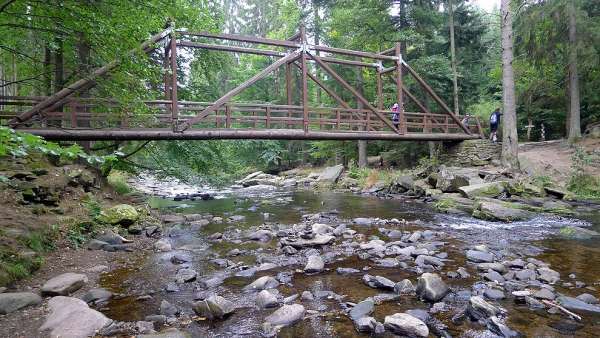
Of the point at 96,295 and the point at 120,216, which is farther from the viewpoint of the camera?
the point at 120,216

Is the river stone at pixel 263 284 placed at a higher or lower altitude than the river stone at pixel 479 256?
lower

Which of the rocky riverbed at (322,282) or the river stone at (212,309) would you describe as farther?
the river stone at (212,309)

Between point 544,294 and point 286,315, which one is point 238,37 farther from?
point 544,294

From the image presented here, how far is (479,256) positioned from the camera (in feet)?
23.7

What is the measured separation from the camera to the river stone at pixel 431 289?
529 centimetres

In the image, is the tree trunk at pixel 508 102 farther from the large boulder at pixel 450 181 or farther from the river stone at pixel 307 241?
the river stone at pixel 307 241

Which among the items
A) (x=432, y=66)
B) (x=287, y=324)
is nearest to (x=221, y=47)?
(x=287, y=324)

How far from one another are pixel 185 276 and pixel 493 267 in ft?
17.7

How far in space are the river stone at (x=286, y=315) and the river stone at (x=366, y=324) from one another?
0.77 meters

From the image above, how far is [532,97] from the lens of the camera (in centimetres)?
2252

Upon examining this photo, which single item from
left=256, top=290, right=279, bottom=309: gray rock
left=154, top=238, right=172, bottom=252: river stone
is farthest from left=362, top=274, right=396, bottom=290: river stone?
left=154, top=238, right=172, bottom=252: river stone

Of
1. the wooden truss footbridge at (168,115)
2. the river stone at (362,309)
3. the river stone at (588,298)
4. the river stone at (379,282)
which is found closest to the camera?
the river stone at (362,309)

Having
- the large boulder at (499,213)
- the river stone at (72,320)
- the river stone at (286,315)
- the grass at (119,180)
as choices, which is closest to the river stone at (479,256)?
the river stone at (286,315)

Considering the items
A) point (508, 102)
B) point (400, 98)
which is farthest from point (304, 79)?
point (508, 102)
